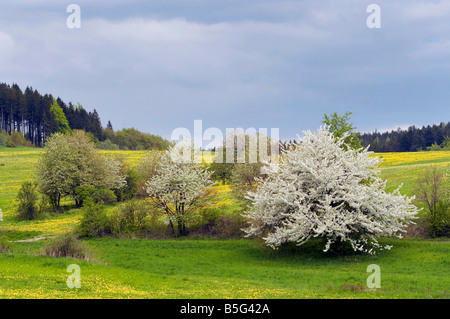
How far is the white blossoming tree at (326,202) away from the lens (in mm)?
33062

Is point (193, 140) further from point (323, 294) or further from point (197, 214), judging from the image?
point (323, 294)

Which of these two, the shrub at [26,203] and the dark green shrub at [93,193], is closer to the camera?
the shrub at [26,203]

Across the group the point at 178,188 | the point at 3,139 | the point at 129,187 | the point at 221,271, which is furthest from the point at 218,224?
the point at 3,139

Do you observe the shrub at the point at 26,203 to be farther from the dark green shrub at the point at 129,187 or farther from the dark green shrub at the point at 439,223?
the dark green shrub at the point at 439,223

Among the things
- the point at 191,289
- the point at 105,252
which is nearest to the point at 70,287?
the point at 191,289

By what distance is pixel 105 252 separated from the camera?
38.8m

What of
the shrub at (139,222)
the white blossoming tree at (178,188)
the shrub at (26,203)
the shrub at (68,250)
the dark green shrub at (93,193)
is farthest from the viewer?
the dark green shrub at (93,193)

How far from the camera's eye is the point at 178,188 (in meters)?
47.0

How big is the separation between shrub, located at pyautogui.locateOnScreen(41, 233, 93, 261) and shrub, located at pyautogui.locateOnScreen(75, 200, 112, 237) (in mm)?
12764

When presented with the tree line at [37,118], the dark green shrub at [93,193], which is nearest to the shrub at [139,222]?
the dark green shrub at [93,193]

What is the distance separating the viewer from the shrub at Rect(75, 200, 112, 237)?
4666 centimetres

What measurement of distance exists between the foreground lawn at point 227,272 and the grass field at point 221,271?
0.05 meters
